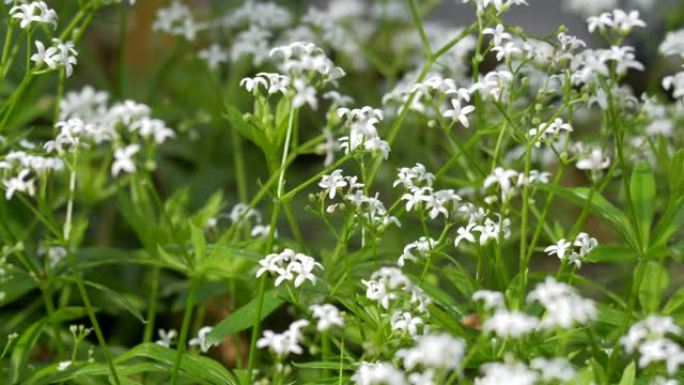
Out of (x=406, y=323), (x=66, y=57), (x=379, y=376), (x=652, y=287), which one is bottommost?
(x=652, y=287)

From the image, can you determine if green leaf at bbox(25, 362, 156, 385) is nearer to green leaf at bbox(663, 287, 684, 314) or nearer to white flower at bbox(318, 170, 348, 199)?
white flower at bbox(318, 170, 348, 199)

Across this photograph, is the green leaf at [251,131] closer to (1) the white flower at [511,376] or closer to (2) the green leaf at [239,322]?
(2) the green leaf at [239,322]

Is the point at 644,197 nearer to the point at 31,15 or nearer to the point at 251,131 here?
the point at 251,131

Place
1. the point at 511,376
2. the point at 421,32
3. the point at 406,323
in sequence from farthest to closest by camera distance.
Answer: the point at 421,32
the point at 406,323
the point at 511,376

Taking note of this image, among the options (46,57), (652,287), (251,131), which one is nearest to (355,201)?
(251,131)

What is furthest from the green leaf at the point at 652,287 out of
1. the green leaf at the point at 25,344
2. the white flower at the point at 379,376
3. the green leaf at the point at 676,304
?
the green leaf at the point at 25,344

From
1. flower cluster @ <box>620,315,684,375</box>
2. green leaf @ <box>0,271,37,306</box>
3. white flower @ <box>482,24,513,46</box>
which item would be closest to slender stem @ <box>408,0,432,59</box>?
white flower @ <box>482,24,513,46</box>
